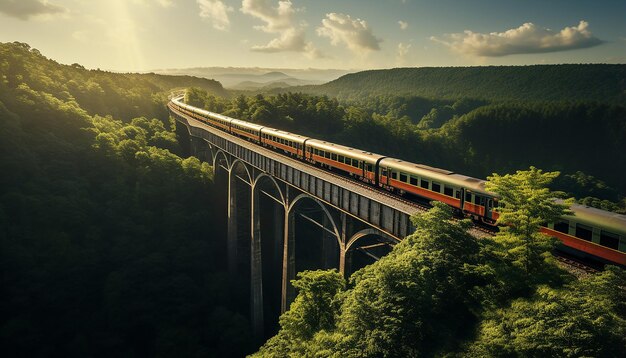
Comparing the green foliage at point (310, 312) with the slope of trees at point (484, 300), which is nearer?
the slope of trees at point (484, 300)

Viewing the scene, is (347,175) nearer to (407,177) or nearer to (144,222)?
(407,177)

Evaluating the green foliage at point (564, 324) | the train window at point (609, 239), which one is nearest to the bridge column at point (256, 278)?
the train window at point (609, 239)

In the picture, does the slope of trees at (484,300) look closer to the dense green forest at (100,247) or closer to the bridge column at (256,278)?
the bridge column at (256,278)

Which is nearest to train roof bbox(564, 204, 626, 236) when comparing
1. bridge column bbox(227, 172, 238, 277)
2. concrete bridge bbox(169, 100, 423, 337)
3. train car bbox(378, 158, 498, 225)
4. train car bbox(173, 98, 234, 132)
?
train car bbox(378, 158, 498, 225)

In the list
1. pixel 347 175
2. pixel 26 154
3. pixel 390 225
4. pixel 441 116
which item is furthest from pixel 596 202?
pixel 441 116

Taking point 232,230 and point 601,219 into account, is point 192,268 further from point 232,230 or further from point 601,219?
point 601,219

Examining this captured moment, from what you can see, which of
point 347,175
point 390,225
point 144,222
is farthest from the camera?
point 144,222

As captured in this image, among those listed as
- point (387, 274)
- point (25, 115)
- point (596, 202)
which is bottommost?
point (596, 202)
